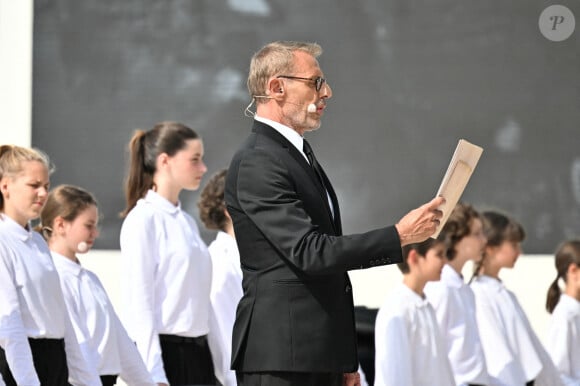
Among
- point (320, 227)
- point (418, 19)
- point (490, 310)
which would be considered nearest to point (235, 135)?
point (418, 19)

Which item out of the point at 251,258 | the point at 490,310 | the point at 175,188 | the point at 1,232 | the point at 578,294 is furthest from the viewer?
the point at 578,294

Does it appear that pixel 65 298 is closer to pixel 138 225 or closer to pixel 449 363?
pixel 138 225

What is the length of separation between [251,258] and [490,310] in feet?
12.8

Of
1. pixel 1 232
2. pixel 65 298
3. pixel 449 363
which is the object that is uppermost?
pixel 1 232

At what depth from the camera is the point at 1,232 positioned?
4484 millimetres

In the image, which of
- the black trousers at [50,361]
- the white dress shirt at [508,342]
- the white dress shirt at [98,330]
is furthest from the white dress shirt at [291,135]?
the white dress shirt at [508,342]

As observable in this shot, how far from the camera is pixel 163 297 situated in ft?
17.3

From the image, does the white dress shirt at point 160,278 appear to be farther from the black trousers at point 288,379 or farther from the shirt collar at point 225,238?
the black trousers at point 288,379

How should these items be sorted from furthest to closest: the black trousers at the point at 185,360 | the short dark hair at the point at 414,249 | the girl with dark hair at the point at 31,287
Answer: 1. the short dark hair at the point at 414,249
2. the black trousers at the point at 185,360
3. the girl with dark hair at the point at 31,287

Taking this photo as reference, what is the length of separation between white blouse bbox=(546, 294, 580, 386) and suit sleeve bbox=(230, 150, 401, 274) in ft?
14.5

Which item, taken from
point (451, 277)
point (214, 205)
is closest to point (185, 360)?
point (214, 205)

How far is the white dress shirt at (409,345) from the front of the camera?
5625mm

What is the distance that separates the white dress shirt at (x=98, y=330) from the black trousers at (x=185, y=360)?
10.1 inches

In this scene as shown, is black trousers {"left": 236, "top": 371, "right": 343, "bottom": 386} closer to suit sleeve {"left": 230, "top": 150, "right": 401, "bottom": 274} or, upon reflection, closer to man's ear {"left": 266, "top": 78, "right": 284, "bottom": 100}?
suit sleeve {"left": 230, "top": 150, "right": 401, "bottom": 274}
